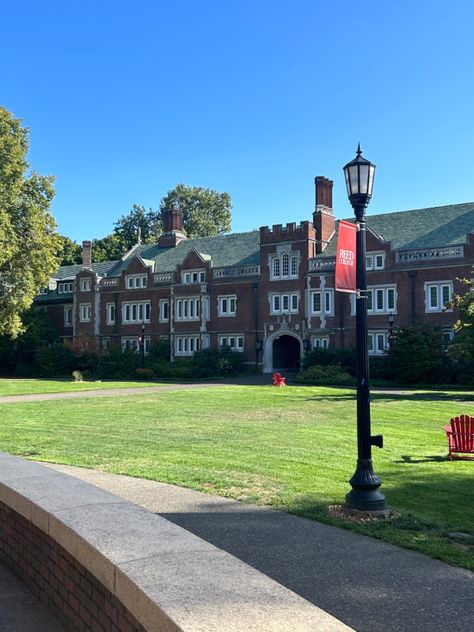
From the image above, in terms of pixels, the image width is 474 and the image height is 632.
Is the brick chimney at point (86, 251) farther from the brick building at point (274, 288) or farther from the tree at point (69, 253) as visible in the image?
the tree at point (69, 253)

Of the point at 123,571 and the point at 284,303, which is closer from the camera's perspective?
the point at 123,571

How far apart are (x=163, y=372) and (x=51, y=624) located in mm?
40861

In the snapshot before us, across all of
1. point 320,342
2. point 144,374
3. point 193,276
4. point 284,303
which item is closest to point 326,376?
point 320,342

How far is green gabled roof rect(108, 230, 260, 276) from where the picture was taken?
50.1m

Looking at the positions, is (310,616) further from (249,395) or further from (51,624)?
(249,395)

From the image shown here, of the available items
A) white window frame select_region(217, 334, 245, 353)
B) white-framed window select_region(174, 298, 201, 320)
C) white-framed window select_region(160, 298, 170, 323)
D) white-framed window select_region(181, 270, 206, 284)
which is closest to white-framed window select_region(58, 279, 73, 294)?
white-framed window select_region(160, 298, 170, 323)

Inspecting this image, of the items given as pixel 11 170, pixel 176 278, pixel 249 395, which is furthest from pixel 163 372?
pixel 249 395

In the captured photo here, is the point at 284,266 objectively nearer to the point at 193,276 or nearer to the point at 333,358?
the point at 193,276

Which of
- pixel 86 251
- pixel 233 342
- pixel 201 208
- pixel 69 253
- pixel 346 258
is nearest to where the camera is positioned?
pixel 346 258

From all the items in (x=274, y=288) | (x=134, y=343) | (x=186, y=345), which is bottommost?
(x=186, y=345)

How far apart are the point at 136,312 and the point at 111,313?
296 cm

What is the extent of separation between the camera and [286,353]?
1857 inches

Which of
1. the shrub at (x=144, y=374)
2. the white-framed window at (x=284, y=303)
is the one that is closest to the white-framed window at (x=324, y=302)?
the white-framed window at (x=284, y=303)

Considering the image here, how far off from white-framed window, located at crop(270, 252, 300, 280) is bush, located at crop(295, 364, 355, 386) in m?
8.52
